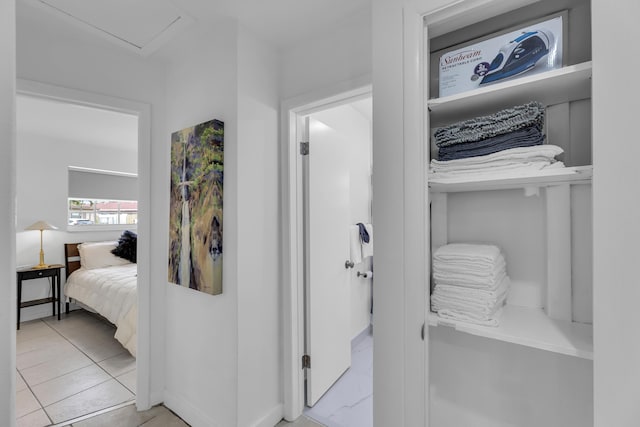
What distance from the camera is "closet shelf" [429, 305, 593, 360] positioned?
2.66 ft

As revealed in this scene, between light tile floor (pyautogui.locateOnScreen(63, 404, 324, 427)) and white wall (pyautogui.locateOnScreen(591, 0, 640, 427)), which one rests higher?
white wall (pyautogui.locateOnScreen(591, 0, 640, 427))

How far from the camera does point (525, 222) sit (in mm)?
1069

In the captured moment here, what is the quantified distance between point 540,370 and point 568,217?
0.55 m

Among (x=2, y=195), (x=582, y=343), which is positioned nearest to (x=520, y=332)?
(x=582, y=343)

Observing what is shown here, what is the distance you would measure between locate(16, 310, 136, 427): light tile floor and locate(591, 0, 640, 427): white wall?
274 cm

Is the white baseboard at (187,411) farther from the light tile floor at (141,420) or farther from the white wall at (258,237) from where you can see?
the white wall at (258,237)

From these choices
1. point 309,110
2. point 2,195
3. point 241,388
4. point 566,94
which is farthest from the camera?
point 309,110

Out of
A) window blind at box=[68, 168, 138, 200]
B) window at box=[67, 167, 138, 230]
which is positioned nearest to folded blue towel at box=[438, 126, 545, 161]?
window at box=[67, 167, 138, 230]

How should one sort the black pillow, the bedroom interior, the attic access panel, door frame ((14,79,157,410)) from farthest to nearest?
the black pillow → the bedroom interior → door frame ((14,79,157,410)) → the attic access panel

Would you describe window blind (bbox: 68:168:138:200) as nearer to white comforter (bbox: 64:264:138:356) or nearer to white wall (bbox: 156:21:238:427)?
white comforter (bbox: 64:264:138:356)

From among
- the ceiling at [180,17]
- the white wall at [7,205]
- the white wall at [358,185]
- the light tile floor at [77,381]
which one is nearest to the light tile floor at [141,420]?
the light tile floor at [77,381]

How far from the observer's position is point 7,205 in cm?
65

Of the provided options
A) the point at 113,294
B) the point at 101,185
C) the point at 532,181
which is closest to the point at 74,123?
the point at 101,185

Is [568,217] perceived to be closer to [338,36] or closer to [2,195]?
[338,36]
